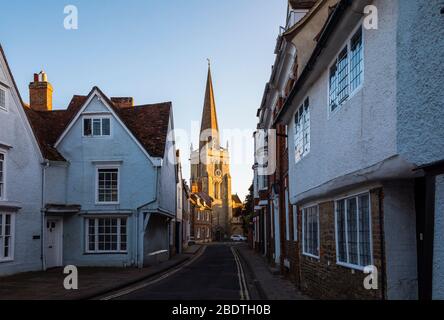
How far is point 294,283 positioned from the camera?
53.2 ft

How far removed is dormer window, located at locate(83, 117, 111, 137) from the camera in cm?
2625

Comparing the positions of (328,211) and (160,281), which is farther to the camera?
(160,281)

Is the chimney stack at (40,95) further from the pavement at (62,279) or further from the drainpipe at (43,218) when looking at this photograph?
the pavement at (62,279)

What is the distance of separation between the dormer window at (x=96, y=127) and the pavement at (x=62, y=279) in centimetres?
677

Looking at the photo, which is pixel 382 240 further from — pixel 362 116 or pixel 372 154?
pixel 362 116

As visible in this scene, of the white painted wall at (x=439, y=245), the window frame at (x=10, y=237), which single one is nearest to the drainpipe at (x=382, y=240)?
the white painted wall at (x=439, y=245)

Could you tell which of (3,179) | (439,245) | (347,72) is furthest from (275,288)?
(3,179)

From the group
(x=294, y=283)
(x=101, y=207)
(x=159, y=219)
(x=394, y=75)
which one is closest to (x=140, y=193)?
(x=101, y=207)

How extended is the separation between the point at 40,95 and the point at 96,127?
618cm

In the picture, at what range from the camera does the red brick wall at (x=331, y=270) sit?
7.73 meters

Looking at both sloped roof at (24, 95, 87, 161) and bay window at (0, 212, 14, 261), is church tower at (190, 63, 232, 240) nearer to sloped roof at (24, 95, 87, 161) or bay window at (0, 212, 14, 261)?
sloped roof at (24, 95, 87, 161)

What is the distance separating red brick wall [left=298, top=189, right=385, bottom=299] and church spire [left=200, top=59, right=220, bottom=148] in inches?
3964
